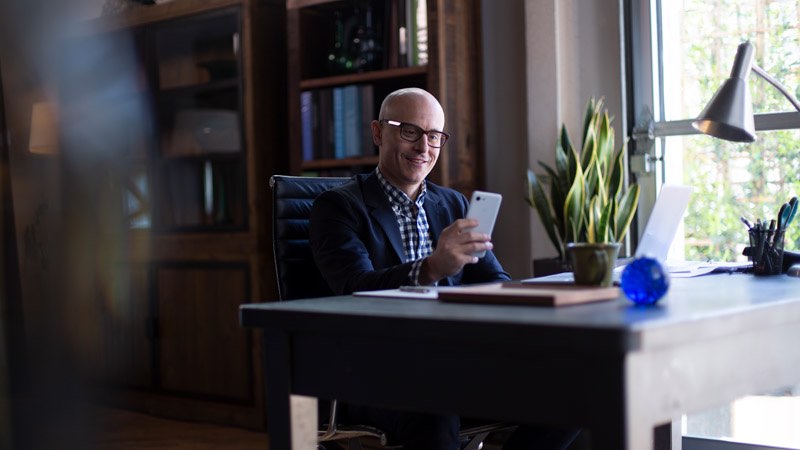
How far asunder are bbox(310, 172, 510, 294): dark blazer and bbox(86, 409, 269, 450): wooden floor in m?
1.61

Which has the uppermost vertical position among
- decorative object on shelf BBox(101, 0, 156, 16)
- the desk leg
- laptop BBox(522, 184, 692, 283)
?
decorative object on shelf BBox(101, 0, 156, 16)

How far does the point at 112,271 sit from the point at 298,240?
249 centimetres

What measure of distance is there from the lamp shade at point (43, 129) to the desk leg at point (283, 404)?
1.11m

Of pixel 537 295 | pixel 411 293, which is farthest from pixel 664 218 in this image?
pixel 537 295

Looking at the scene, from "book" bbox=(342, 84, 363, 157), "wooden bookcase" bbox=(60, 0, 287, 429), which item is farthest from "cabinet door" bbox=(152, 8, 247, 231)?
"book" bbox=(342, 84, 363, 157)

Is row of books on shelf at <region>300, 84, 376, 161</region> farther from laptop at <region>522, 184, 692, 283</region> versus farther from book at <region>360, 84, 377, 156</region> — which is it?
laptop at <region>522, 184, 692, 283</region>

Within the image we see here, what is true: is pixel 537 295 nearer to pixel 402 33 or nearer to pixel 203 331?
pixel 402 33

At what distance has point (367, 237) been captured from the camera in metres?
2.29

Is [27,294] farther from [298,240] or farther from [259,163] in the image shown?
[259,163]

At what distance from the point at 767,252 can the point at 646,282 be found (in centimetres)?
86

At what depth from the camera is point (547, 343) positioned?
3.67ft

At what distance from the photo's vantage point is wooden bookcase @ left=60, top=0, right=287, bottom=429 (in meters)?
4.03

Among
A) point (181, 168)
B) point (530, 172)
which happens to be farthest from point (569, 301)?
point (181, 168)

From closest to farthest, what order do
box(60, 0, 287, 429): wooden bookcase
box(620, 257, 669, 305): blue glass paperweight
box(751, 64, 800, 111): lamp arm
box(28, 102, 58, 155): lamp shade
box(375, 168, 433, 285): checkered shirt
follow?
box(620, 257, 669, 305): blue glass paperweight → box(751, 64, 800, 111): lamp arm → box(28, 102, 58, 155): lamp shade → box(375, 168, 433, 285): checkered shirt → box(60, 0, 287, 429): wooden bookcase
